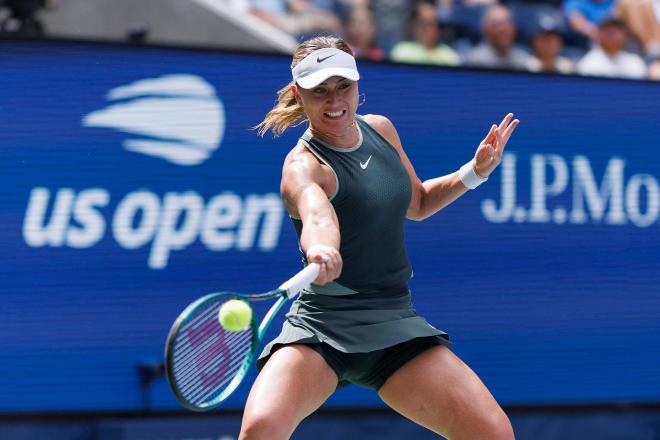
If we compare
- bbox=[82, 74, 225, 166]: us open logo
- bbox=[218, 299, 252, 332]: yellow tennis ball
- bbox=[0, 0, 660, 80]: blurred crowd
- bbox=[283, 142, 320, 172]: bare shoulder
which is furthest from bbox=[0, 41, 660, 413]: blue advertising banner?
bbox=[218, 299, 252, 332]: yellow tennis ball

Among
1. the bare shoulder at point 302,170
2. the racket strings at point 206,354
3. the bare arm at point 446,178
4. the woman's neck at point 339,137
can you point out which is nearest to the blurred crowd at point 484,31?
the bare arm at point 446,178

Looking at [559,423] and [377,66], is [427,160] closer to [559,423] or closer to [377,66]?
[377,66]

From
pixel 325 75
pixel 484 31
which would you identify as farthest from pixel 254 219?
pixel 484 31

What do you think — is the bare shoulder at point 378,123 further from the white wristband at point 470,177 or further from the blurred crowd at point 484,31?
the blurred crowd at point 484,31

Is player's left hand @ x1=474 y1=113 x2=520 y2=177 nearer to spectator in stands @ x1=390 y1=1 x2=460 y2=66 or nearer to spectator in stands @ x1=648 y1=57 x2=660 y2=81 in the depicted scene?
spectator in stands @ x1=390 y1=1 x2=460 y2=66

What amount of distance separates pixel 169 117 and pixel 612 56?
3502 millimetres

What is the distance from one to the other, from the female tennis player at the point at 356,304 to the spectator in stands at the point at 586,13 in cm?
456

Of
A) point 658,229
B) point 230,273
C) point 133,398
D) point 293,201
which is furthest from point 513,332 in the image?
point 293,201

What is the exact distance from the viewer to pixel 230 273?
17.8 ft

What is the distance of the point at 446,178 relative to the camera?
434 cm

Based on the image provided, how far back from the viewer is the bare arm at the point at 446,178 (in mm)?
4203

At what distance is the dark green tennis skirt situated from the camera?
385cm

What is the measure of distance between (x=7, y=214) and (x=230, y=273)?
3.36 feet

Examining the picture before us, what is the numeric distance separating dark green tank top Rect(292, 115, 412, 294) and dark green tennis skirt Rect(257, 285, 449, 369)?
0.13ft
